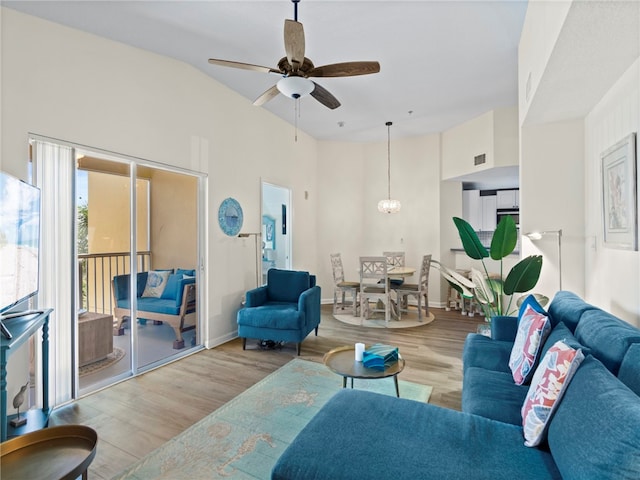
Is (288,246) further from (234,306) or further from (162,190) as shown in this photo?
(162,190)

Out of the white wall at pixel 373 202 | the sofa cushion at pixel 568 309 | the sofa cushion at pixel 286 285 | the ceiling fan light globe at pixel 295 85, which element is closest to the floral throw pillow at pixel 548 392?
the sofa cushion at pixel 568 309

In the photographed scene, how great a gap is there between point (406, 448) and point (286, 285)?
3360 mm

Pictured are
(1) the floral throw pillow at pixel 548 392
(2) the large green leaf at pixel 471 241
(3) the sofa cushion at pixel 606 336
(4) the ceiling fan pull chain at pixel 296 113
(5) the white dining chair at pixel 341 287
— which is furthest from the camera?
(5) the white dining chair at pixel 341 287

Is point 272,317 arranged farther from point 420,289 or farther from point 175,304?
point 420,289

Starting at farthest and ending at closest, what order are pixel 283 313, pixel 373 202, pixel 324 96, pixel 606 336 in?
1. pixel 373 202
2. pixel 283 313
3. pixel 324 96
4. pixel 606 336

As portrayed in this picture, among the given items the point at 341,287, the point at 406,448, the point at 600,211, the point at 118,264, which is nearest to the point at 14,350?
the point at 118,264

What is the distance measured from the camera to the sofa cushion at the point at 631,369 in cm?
130

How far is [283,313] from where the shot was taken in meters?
3.86

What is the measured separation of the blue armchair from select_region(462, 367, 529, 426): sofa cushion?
2.10 meters

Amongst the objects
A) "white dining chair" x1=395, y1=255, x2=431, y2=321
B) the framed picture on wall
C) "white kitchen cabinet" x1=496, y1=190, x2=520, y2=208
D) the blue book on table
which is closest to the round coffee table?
the blue book on table

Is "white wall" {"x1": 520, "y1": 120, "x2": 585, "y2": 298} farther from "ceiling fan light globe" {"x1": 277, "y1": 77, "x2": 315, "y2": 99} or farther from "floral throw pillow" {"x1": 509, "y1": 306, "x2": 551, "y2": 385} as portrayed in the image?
"ceiling fan light globe" {"x1": 277, "y1": 77, "x2": 315, "y2": 99}

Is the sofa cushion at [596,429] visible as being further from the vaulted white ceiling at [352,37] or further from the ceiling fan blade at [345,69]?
the vaulted white ceiling at [352,37]

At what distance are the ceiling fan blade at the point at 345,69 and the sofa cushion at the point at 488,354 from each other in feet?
8.03

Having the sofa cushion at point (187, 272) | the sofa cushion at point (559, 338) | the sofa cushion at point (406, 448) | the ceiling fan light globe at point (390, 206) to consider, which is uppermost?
the ceiling fan light globe at point (390, 206)
